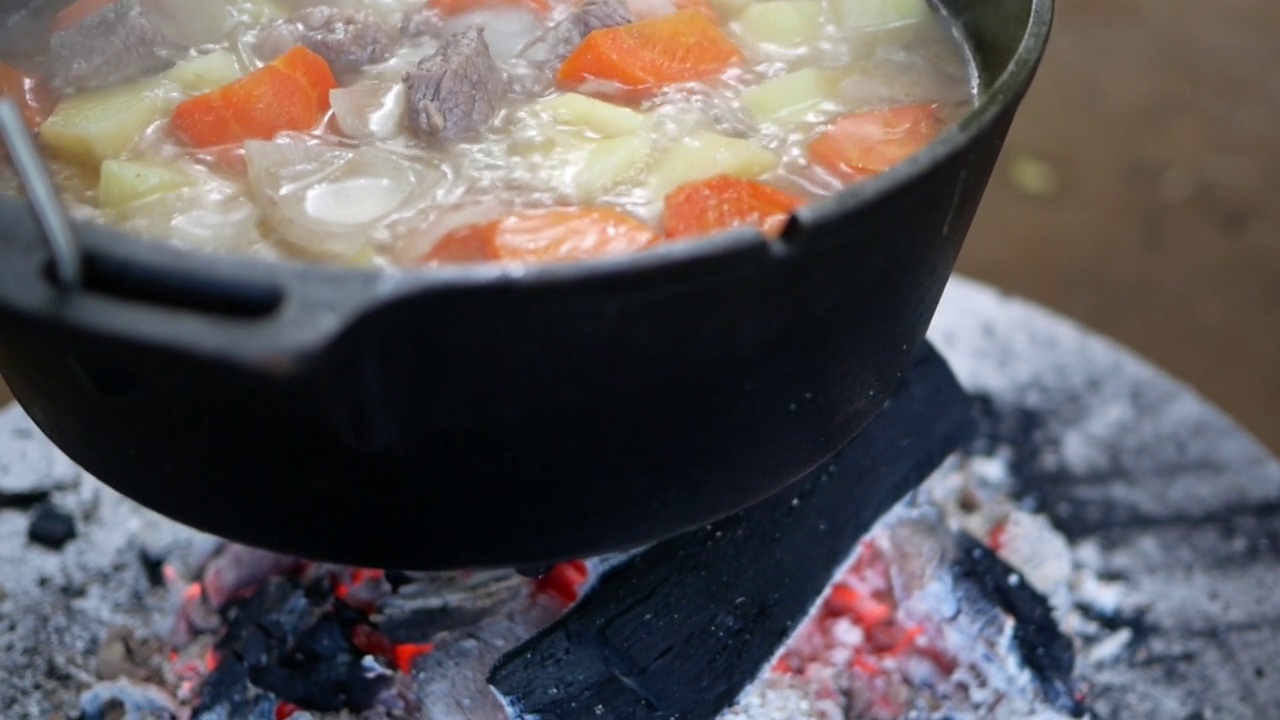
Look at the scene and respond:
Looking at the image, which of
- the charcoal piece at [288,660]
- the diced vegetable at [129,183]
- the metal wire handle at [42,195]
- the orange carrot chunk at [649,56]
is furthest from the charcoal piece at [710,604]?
the metal wire handle at [42,195]

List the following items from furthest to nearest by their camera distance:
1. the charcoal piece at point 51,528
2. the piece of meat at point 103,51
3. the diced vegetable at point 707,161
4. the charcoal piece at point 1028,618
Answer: the charcoal piece at point 51,528 → the charcoal piece at point 1028,618 → the piece of meat at point 103,51 → the diced vegetable at point 707,161

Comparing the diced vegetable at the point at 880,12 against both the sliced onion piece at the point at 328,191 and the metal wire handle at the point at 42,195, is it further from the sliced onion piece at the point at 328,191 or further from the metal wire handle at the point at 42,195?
the metal wire handle at the point at 42,195

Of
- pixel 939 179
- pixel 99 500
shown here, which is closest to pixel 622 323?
pixel 939 179

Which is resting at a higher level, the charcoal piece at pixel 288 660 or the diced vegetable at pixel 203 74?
the diced vegetable at pixel 203 74

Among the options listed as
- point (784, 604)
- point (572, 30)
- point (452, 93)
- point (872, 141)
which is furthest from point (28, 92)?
point (784, 604)

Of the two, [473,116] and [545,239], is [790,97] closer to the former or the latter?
[473,116]

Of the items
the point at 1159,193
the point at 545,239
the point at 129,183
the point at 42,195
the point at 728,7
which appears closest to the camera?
the point at 42,195
